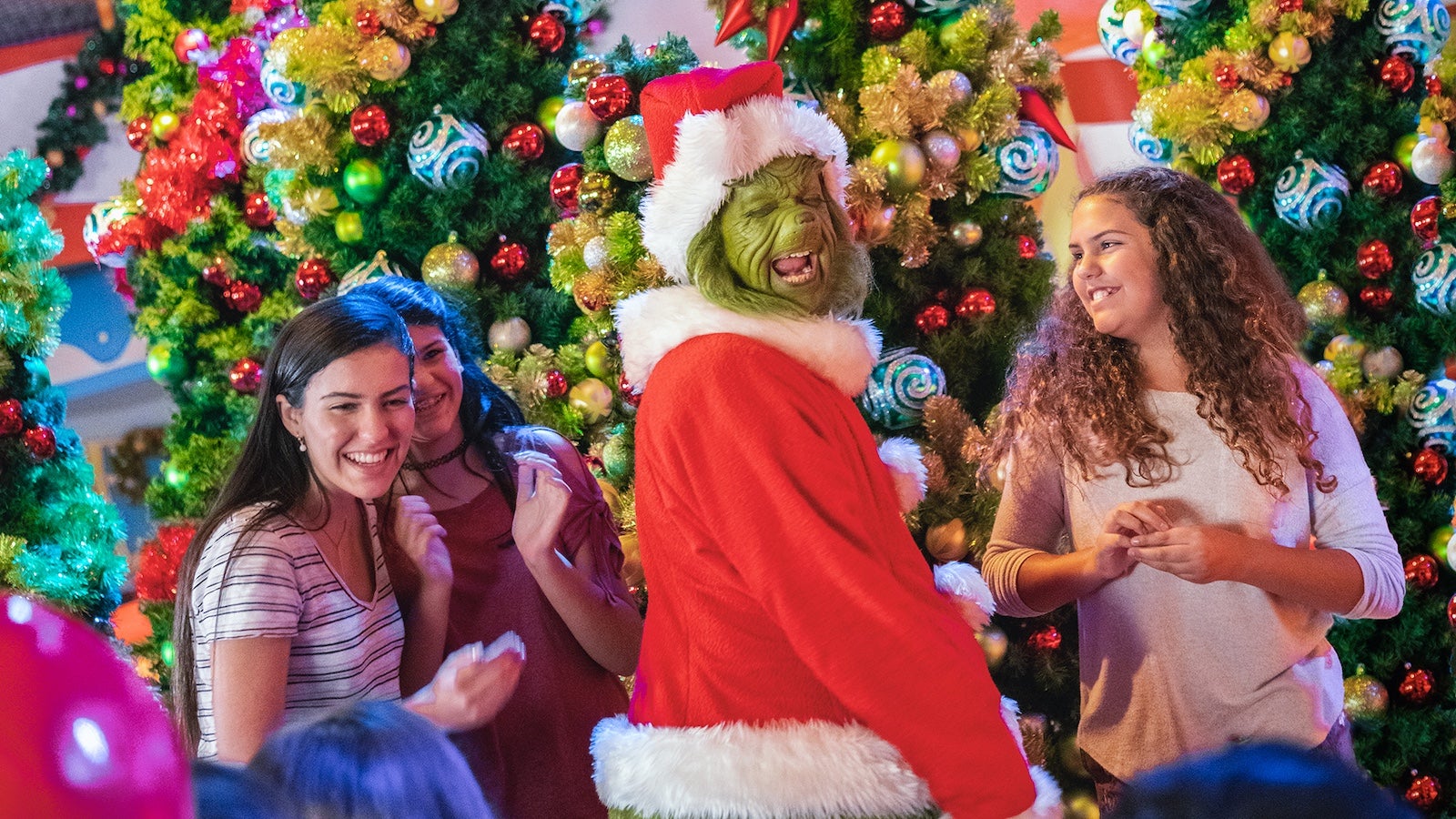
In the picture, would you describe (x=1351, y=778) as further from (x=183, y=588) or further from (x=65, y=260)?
(x=65, y=260)

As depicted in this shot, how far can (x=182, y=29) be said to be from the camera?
445cm

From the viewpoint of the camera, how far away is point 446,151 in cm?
313

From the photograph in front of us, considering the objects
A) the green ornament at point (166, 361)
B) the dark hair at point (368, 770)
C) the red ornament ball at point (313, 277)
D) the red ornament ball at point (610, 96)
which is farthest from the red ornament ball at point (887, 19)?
the green ornament at point (166, 361)

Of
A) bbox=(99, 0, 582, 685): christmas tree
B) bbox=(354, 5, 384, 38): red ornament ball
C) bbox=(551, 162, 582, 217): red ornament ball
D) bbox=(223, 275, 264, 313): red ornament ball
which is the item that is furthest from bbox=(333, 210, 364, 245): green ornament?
bbox=(223, 275, 264, 313): red ornament ball

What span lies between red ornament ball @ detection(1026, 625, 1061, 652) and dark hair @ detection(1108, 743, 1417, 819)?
205 cm

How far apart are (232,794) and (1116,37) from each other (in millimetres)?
3546

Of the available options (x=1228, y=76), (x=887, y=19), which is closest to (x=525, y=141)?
(x=887, y=19)

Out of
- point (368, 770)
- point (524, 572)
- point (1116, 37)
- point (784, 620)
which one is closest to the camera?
point (368, 770)

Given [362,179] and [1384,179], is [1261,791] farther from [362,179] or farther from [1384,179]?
[1384,179]

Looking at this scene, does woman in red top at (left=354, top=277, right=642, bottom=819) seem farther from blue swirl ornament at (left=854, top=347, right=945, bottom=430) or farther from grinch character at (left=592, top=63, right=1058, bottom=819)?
Result: blue swirl ornament at (left=854, top=347, right=945, bottom=430)

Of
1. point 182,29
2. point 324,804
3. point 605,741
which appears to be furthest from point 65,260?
point 324,804

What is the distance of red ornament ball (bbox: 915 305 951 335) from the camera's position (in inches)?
115

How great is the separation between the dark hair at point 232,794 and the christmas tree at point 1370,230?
3.10 m

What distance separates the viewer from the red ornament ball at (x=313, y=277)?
329 cm
